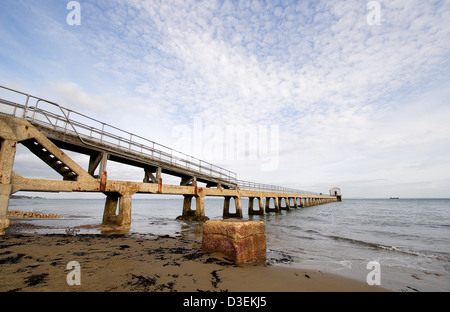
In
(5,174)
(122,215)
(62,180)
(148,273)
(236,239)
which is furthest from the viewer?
(122,215)

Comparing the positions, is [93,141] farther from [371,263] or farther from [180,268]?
[371,263]

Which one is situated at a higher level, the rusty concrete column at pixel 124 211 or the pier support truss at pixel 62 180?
the pier support truss at pixel 62 180

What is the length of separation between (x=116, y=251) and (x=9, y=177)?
16.5 ft

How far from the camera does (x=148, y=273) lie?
355cm

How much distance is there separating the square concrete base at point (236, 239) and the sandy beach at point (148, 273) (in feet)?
0.62

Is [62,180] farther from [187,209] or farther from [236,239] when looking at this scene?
[187,209]

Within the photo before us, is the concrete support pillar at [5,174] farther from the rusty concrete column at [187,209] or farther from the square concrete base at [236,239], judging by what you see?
Answer: the rusty concrete column at [187,209]

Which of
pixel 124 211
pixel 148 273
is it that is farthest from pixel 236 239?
pixel 124 211

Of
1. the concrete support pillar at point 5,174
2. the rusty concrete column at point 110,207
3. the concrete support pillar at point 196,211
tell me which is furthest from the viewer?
the concrete support pillar at point 196,211

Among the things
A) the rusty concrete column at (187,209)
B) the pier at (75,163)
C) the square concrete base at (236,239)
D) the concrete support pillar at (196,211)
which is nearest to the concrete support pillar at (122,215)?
the pier at (75,163)

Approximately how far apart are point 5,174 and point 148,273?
268 inches

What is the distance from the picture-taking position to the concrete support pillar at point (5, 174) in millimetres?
6395

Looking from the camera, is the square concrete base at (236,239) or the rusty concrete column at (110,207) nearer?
the square concrete base at (236,239)
